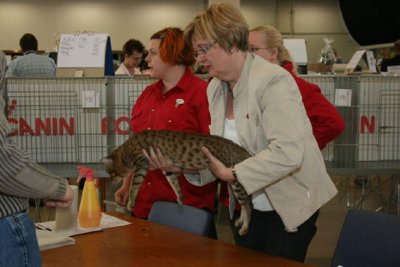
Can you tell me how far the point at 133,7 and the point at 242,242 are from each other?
40.0 ft

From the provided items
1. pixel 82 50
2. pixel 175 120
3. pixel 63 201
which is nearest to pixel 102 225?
pixel 175 120

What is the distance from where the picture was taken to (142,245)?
2029 mm

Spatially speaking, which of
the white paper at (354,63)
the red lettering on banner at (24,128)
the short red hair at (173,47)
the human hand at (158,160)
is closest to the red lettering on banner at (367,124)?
the white paper at (354,63)

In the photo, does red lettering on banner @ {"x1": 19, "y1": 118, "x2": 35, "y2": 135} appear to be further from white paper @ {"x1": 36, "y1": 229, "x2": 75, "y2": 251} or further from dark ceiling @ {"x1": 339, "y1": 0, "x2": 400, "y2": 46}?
dark ceiling @ {"x1": 339, "y1": 0, "x2": 400, "y2": 46}

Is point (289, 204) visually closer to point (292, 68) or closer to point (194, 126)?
point (194, 126)

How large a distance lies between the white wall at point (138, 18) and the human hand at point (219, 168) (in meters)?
11.2

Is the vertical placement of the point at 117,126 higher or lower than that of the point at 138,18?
lower

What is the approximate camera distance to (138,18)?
1372 cm

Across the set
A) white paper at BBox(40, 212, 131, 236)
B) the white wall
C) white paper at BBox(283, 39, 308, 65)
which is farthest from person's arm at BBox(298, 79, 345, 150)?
the white wall

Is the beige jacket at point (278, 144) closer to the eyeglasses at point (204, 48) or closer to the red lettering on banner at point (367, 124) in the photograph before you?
the eyeglasses at point (204, 48)

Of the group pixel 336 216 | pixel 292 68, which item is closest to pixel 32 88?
pixel 292 68

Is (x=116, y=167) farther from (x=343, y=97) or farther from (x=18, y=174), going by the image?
(x=343, y=97)

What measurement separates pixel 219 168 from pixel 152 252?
39cm

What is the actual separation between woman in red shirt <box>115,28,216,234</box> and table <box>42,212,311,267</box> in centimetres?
45
